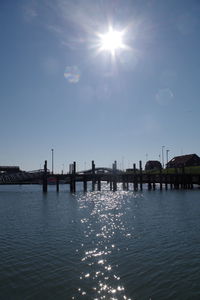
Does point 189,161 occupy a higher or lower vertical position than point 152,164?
lower

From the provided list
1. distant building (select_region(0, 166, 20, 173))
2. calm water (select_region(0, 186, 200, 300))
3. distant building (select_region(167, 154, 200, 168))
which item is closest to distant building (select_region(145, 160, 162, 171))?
distant building (select_region(167, 154, 200, 168))

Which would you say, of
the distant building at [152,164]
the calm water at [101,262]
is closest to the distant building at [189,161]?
the distant building at [152,164]

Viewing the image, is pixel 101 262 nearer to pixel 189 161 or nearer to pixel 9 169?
pixel 189 161

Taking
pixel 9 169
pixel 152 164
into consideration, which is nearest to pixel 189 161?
pixel 152 164

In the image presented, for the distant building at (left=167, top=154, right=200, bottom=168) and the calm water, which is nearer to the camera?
the calm water

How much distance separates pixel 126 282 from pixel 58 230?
421 inches

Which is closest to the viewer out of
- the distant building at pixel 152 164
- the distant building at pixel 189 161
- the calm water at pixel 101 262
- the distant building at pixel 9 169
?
the calm water at pixel 101 262

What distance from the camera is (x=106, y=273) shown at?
11.0 metres

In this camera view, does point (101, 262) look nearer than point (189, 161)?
Yes

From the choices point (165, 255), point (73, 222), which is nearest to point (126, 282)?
point (165, 255)

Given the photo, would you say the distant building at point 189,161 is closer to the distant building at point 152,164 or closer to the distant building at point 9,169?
the distant building at point 152,164

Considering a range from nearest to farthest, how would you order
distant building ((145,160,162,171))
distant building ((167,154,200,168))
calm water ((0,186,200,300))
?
calm water ((0,186,200,300))
distant building ((167,154,200,168))
distant building ((145,160,162,171))

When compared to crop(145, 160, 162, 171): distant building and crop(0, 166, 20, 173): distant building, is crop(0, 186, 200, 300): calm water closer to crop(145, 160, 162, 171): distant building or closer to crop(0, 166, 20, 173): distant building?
crop(0, 166, 20, 173): distant building

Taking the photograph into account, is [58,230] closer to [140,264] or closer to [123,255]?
[123,255]
